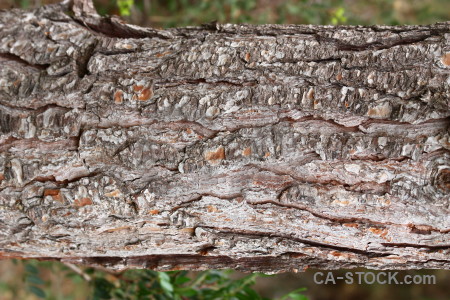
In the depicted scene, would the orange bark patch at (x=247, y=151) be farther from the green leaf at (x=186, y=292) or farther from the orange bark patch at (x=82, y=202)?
the green leaf at (x=186, y=292)

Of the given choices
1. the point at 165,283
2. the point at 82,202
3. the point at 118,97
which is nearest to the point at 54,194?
the point at 82,202

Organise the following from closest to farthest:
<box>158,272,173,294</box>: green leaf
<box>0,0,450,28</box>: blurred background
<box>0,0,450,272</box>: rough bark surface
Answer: <box>0,0,450,272</box>: rough bark surface, <box>158,272,173,294</box>: green leaf, <box>0,0,450,28</box>: blurred background

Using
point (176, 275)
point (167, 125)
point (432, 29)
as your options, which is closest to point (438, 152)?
point (432, 29)

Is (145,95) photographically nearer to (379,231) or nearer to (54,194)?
(54,194)

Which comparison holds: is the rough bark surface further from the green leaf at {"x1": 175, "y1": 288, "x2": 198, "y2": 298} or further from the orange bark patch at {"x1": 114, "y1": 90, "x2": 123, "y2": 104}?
the green leaf at {"x1": 175, "y1": 288, "x2": 198, "y2": 298}

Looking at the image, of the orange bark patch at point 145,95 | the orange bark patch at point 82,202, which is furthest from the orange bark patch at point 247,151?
the orange bark patch at point 82,202

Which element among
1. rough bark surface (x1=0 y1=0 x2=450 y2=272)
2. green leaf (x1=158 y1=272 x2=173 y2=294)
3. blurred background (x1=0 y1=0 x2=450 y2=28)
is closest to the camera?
rough bark surface (x1=0 y1=0 x2=450 y2=272)

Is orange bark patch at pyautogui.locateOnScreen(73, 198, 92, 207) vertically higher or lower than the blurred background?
lower

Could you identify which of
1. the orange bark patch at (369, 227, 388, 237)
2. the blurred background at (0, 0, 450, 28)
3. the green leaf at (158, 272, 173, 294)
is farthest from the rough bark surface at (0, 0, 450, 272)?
the blurred background at (0, 0, 450, 28)

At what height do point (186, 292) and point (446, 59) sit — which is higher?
point (446, 59)
